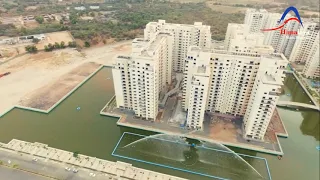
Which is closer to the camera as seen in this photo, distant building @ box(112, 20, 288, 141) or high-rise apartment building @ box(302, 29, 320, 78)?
distant building @ box(112, 20, 288, 141)

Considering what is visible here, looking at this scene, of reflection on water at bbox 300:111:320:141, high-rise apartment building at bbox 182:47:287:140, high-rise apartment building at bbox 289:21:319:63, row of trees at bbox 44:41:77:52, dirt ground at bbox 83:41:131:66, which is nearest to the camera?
high-rise apartment building at bbox 182:47:287:140

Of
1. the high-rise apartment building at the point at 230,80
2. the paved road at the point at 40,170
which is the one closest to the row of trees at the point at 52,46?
the paved road at the point at 40,170

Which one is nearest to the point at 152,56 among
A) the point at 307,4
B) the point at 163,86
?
the point at 163,86

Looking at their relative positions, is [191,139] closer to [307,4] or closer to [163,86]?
[163,86]

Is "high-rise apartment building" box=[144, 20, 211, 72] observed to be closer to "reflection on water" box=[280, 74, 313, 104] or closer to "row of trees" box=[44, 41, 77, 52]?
"reflection on water" box=[280, 74, 313, 104]

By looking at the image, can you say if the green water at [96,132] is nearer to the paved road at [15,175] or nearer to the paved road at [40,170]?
the paved road at [40,170]

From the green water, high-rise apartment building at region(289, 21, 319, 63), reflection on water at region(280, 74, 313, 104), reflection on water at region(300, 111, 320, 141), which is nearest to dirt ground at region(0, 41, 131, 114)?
the green water
